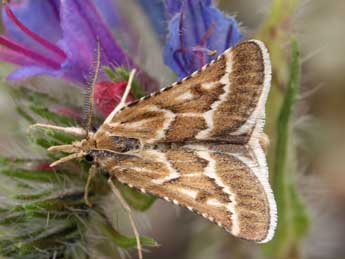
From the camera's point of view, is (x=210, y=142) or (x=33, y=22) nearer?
(x=210, y=142)

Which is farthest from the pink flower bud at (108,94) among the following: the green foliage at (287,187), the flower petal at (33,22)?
the green foliage at (287,187)

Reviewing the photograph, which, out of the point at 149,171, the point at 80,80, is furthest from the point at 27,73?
the point at 149,171

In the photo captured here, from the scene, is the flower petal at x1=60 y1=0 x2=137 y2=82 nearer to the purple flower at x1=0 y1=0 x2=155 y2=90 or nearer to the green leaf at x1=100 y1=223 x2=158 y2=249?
the purple flower at x1=0 y1=0 x2=155 y2=90

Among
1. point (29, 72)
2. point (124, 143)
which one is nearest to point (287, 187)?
point (124, 143)

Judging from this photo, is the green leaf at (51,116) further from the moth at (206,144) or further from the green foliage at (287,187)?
the green foliage at (287,187)

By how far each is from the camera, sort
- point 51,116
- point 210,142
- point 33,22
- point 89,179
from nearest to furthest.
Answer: point 210,142 → point 89,179 → point 51,116 → point 33,22

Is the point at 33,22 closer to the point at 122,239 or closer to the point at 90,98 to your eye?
the point at 90,98
